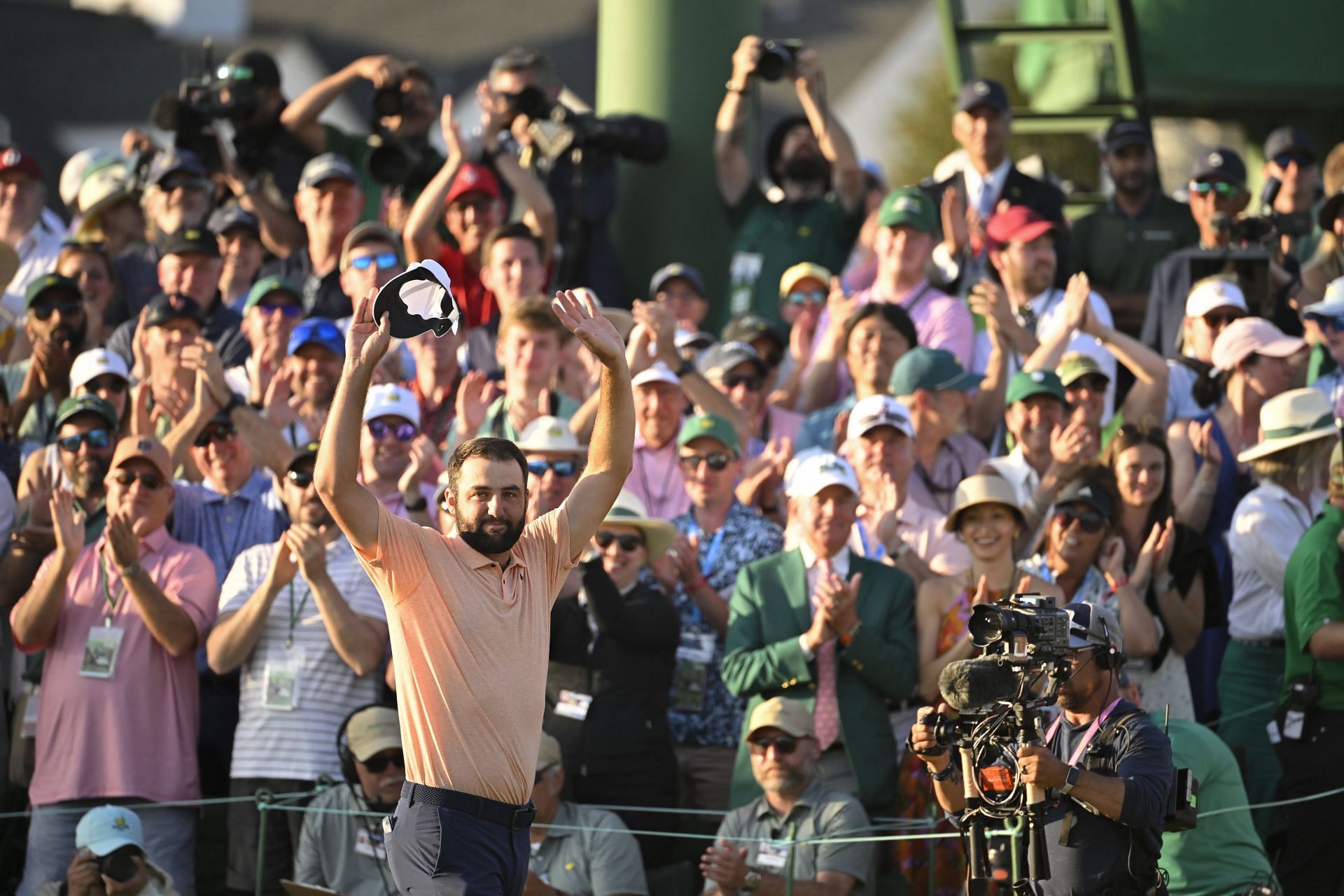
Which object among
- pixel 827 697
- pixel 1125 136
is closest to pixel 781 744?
pixel 827 697

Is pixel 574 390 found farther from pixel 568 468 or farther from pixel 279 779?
pixel 279 779

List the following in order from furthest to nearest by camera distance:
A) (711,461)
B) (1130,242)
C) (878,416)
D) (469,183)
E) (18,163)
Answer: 1. (18,163)
2. (1130,242)
3. (469,183)
4. (711,461)
5. (878,416)

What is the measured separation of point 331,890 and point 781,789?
171 centimetres

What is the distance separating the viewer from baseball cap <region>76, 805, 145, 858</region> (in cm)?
779

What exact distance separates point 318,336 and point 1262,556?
4244mm

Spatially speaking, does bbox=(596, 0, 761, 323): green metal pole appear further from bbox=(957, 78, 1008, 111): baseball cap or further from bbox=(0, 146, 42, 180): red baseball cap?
bbox=(0, 146, 42, 180): red baseball cap

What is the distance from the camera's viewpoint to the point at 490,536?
20.2 feet

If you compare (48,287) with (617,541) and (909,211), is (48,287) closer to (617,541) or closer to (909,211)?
(617,541)

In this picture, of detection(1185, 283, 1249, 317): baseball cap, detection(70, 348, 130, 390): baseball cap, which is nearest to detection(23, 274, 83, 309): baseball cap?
detection(70, 348, 130, 390): baseball cap

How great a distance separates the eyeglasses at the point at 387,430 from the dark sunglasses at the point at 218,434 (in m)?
0.69

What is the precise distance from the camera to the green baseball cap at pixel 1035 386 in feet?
29.3

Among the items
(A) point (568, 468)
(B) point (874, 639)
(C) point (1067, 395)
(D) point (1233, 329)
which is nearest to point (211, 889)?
(A) point (568, 468)

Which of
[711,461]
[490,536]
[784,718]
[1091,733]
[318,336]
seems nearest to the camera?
[490,536]

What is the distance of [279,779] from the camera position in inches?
322
